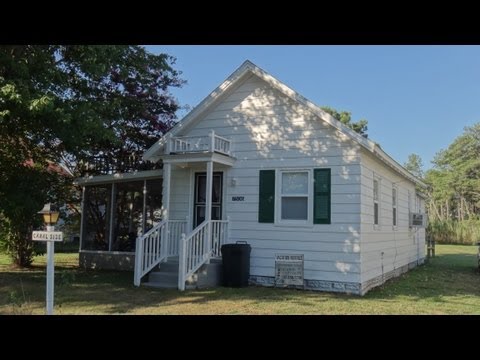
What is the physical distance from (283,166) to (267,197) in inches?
31.7

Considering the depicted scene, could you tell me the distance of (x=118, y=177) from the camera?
43.3 feet

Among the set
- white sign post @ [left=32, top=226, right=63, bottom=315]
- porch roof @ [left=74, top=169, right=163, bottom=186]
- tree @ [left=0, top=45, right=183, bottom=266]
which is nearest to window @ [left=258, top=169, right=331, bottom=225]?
porch roof @ [left=74, top=169, right=163, bottom=186]

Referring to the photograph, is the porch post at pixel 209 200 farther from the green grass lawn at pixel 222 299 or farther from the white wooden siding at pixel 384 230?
the white wooden siding at pixel 384 230

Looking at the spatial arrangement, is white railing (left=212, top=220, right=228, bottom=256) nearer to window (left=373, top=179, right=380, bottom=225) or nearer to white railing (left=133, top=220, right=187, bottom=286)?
white railing (left=133, top=220, right=187, bottom=286)

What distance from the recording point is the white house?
9586mm

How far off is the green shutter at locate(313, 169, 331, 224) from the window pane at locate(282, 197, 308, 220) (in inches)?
11.2

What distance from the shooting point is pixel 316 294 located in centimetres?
916

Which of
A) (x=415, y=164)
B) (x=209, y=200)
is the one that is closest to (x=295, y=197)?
(x=209, y=200)

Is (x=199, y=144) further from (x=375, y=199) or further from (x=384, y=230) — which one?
(x=384, y=230)

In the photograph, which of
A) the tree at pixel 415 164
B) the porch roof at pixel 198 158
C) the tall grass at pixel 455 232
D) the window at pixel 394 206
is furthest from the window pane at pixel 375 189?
the tree at pixel 415 164
